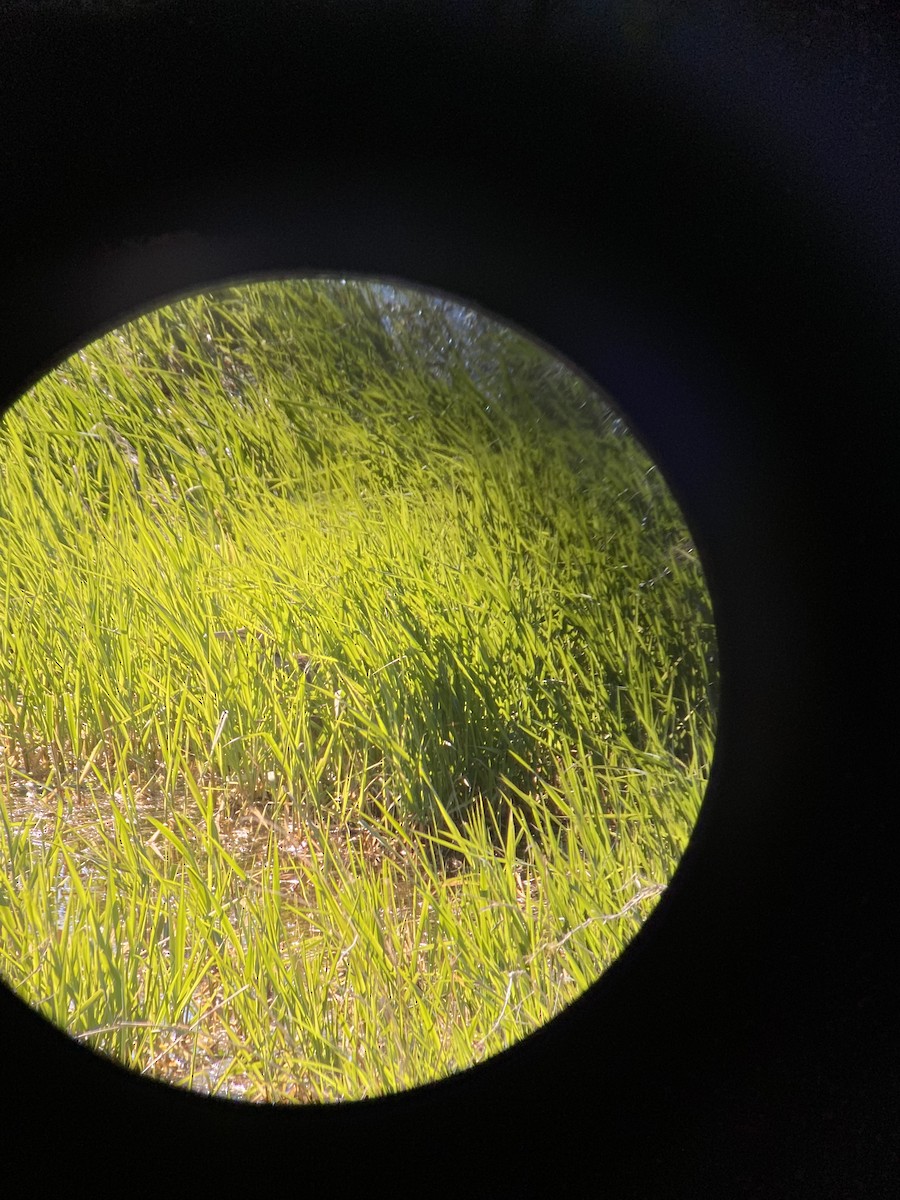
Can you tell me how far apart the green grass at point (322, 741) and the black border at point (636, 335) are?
0.14ft

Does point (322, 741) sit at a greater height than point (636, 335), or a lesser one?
lesser

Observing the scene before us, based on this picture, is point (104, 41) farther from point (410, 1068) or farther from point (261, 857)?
point (410, 1068)

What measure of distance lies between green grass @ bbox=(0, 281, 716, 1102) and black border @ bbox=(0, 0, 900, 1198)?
0.14ft

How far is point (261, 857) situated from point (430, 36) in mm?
674

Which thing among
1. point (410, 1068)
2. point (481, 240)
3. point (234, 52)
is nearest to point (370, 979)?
point (410, 1068)

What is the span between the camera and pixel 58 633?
78 centimetres

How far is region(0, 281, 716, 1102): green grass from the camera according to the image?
0.75 m

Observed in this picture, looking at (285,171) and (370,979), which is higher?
(285,171)

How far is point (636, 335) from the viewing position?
0.70 m

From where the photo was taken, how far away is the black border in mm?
671

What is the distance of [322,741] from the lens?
0.78 meters

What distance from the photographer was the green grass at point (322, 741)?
750mm

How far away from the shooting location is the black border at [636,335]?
671 millimetres

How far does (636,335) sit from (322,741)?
1.40 ft
